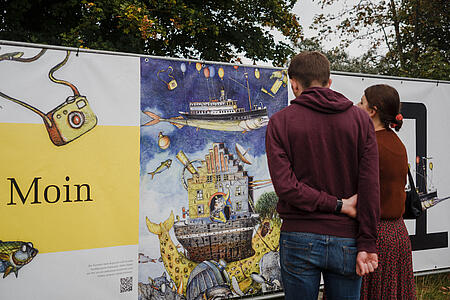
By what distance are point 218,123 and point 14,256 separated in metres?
1.83

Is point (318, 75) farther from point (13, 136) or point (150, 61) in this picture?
point (13, 136)

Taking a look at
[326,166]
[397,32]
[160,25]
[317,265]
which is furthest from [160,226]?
[397,32]

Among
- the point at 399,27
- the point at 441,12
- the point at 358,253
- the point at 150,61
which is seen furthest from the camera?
the point at 399,27

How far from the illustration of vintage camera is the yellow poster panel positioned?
0.15ft

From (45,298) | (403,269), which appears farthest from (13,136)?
(403,269)

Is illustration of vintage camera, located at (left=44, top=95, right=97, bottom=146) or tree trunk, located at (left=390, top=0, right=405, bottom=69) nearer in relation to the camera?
illustration of vintage camera, located at (left=44, top=95, right=97, bottom=146)

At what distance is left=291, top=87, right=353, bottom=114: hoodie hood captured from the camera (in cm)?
168

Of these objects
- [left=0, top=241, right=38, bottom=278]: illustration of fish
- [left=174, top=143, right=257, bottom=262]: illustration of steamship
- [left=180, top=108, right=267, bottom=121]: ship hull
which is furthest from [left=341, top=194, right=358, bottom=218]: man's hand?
[left=0, top=241, right=38, bottom=278]: illustration of fish

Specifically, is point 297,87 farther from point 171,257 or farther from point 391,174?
point 171,257

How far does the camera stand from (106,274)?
297 cm

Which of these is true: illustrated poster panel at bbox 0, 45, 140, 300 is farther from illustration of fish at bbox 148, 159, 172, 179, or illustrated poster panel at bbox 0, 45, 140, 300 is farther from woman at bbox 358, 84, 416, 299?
woman at bbox 358, 84, 416, 299

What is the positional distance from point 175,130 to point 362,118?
1850 mm

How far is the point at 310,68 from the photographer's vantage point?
69.6 inches

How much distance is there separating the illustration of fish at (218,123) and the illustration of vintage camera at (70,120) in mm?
450
